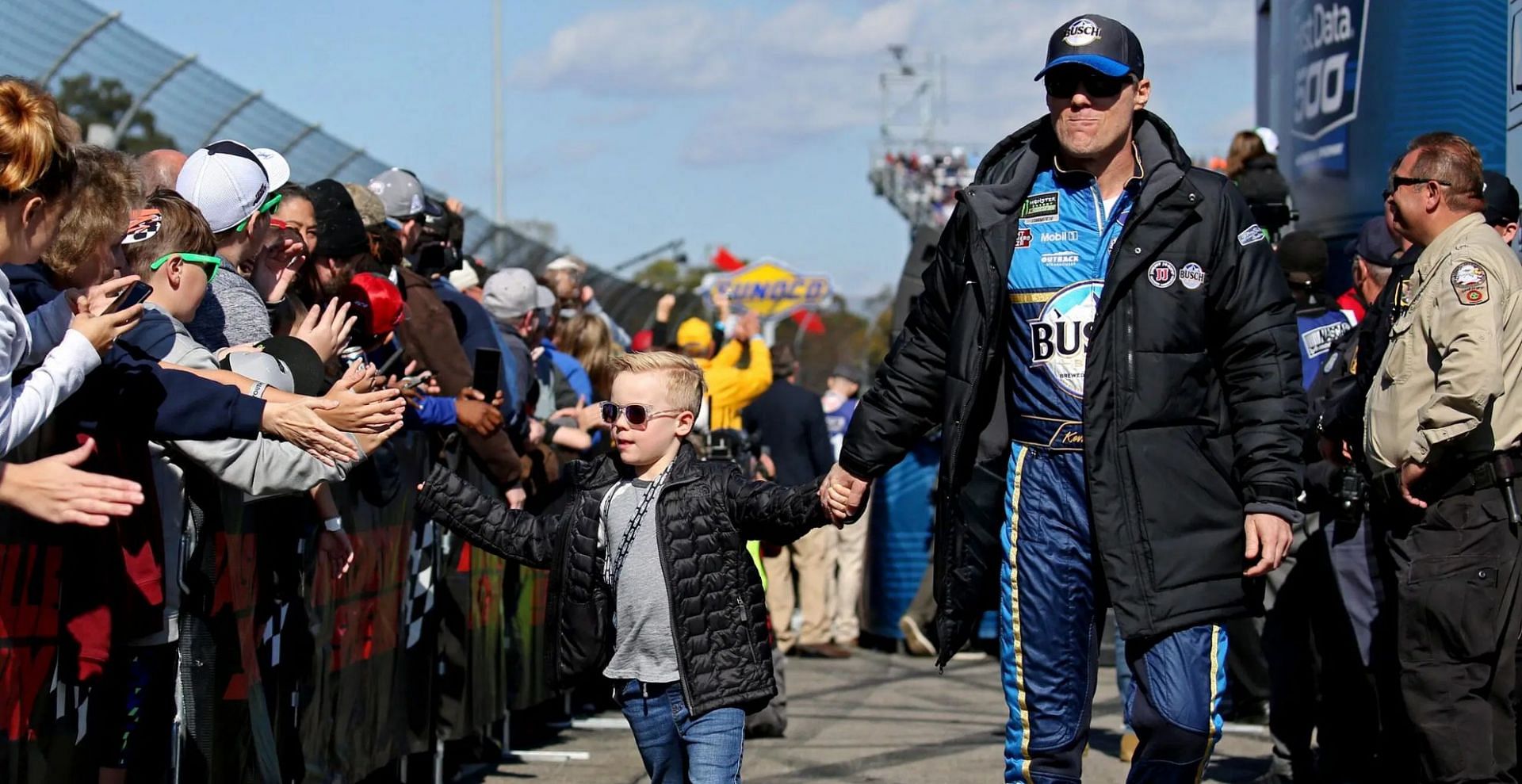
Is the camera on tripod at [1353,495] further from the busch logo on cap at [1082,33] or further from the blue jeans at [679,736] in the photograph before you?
the blue jeans at [679,736]

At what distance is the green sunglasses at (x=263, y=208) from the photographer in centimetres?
543

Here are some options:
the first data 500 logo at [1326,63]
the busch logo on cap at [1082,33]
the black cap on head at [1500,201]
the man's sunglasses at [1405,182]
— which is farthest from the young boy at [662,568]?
the first data 500 logo at [1326,63]

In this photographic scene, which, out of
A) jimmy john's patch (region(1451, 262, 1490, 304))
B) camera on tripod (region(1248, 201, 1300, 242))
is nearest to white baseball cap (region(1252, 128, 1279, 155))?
camera on tripod (region(1248, 201, 1300, 242))

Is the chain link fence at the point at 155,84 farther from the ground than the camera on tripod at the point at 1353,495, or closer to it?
farther from the ground

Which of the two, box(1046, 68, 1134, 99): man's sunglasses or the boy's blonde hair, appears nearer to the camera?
box(1046, 68, 1134, 99): man's sunglasses

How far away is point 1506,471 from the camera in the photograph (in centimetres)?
581

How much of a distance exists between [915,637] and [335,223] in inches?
307

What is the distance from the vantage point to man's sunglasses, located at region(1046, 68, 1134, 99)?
4707 mm

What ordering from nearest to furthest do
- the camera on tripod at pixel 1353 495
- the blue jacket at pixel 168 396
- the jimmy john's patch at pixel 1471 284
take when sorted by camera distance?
the blue jacket at pixel 168 396 < the jimmy john's patch at pixel 1471 284 < the camera on tripod at pixel 1353 495

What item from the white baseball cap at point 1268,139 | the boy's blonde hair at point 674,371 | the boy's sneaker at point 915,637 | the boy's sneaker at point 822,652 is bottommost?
the boy's sneaker at point 822,652

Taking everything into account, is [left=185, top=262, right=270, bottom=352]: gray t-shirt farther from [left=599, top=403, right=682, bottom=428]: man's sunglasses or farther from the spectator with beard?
the spectator with beard

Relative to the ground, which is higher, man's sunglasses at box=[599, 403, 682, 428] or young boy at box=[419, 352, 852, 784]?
man's sunglasses at box=[599, 403, 682, 428]

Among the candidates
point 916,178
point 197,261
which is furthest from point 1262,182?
point 916,178

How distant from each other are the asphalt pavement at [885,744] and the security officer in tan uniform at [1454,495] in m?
2.00
